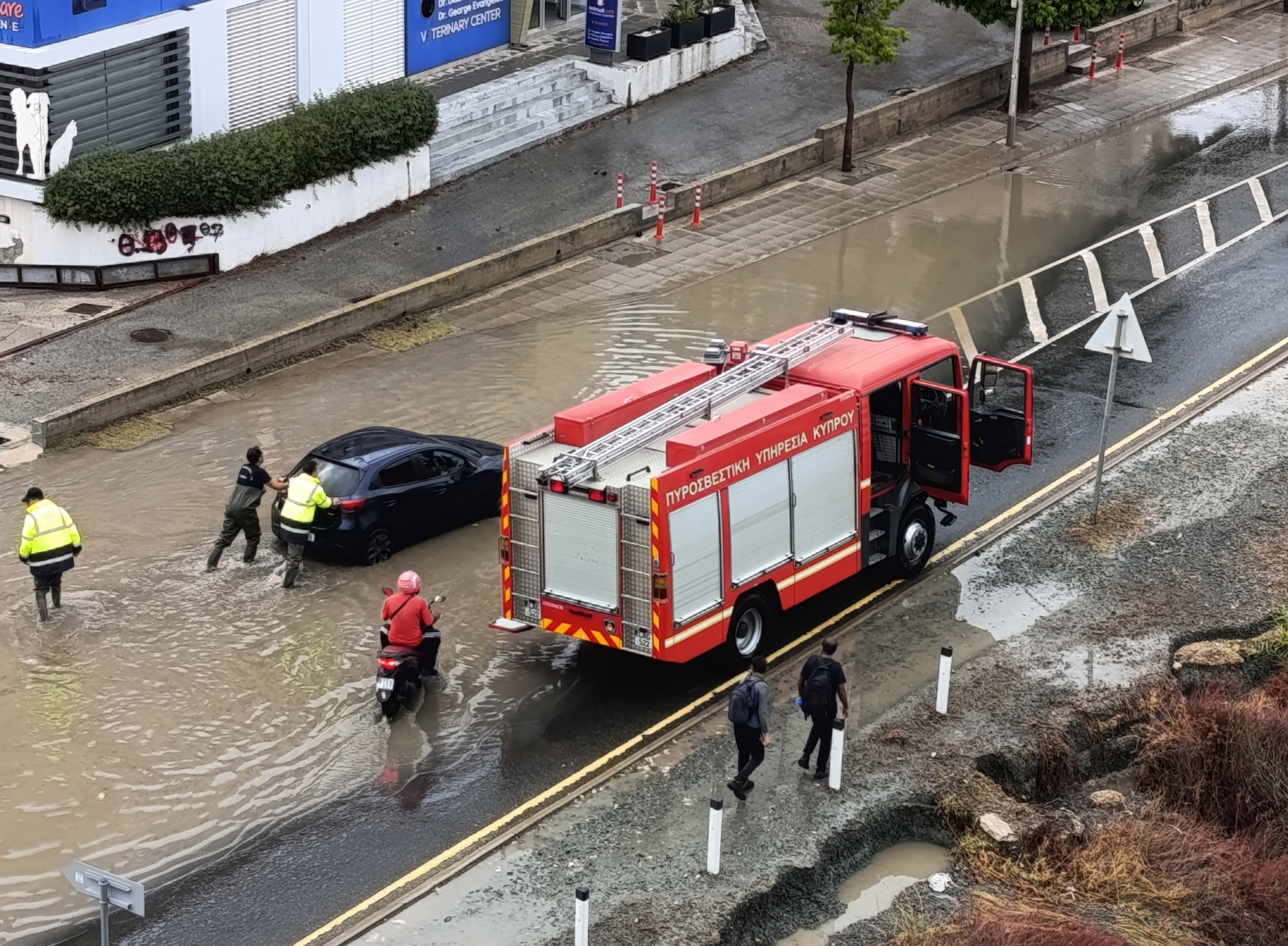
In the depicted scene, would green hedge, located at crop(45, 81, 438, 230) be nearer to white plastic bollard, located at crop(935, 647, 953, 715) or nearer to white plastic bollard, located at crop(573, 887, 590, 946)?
white plastic bollard, located at crop(935, 647, 953, 715)

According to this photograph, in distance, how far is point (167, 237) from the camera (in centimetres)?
2628

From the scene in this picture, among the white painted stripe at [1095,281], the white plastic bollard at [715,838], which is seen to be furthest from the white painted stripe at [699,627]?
the white painted stripe at [1095,281]

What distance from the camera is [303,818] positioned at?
48.2 feet

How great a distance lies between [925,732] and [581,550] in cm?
340

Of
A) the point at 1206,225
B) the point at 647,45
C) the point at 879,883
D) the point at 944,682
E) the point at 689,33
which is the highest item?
the point at 689,33

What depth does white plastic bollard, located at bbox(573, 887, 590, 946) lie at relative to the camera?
12.5m

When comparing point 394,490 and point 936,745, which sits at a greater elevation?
point 394,490

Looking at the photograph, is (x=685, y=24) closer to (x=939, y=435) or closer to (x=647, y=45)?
(x=647, y=45)

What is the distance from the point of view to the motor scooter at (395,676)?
16.0 metres

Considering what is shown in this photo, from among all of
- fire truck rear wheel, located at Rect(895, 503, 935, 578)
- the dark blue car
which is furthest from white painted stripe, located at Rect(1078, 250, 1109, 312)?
the dark blue car

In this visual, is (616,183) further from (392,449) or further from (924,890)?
(924,890)

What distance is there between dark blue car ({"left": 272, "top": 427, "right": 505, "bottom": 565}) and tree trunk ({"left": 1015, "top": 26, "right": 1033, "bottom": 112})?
17.6 m

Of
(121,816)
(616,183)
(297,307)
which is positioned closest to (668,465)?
(121,816)

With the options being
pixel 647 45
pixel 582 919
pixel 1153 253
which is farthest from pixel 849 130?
pixel 582 919
